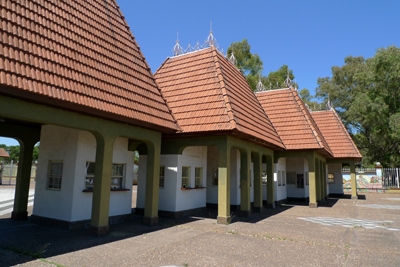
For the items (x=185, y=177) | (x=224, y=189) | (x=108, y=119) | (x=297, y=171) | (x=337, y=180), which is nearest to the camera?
(x=108, y=119)

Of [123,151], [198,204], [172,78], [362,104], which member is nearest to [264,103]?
[172,78]

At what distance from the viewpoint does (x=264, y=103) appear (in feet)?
63.9

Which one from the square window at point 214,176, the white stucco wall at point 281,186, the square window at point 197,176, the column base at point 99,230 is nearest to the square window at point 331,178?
the white stucco wall at point 281,186

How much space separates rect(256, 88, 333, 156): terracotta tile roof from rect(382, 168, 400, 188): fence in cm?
1673

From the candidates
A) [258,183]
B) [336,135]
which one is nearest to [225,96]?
[258,183]

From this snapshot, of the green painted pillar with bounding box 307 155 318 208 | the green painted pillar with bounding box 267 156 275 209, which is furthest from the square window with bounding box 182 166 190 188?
the green painted pillar with bounding box 307 155 318 208

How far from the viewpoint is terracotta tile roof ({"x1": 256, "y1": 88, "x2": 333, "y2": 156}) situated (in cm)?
1628

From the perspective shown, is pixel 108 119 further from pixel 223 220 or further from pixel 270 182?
pixel 270 182

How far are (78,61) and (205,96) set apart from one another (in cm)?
546

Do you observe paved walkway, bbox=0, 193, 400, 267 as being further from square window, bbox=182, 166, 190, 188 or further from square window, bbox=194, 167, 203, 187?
square window, bbox=194, 167, 203, 187

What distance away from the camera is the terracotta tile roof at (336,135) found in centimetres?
2194

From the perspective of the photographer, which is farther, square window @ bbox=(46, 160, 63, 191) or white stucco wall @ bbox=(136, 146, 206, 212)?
white stucco wall @ bbox=(136, 146, 206, 212)

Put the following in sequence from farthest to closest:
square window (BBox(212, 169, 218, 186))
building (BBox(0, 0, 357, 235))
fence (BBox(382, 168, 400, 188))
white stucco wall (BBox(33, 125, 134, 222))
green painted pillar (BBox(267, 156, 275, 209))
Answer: fence (BBox(382, 168, 400, 188)) → green painted pillar (BBox(267, 156, 275, 209)) → square window (BBox(212, 169, 218, 186)) → white stucco wall (BBox(33, 125, 134, 222)) → building (BBox(0, 0, 357, 235))

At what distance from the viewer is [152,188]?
9.64 meters
